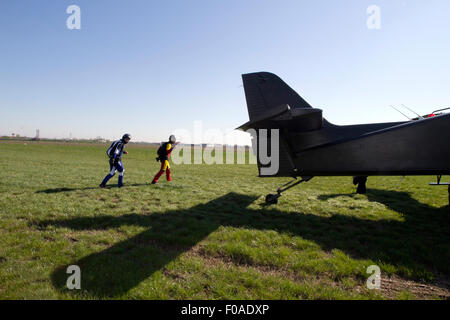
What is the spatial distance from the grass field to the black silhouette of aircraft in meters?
1.38

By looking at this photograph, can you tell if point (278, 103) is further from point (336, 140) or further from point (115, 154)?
point (115, 154)

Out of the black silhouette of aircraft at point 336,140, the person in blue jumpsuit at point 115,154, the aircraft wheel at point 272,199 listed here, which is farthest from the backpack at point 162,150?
the aircraft wheel at point 272,199

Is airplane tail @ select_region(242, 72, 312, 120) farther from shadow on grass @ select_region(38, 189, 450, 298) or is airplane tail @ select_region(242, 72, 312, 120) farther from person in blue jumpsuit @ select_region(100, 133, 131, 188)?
person in blue jumpsuit @ select_region(100, 133, 131, 188)

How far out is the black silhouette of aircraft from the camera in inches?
196

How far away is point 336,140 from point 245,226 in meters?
3.43

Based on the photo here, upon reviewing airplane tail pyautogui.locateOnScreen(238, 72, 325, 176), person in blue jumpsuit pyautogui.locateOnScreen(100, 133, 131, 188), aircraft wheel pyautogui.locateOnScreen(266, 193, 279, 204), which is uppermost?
airplane tail pyautogui.locateOnScreen(238, 72, 325, 176)

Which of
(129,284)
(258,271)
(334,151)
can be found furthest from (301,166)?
(129,284)

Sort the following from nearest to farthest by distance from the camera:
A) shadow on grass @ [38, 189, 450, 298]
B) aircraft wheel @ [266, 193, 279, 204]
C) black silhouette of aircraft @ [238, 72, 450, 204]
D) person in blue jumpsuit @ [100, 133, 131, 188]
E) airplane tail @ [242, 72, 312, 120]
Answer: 1. shadow on grass @ [38, 189, 450, 298]
2. black silhouette of aircraft @ [238, 72, 450, 204]
3. airplane tail @ [242, 72, 312, 120]
4. aircraft wheel @ [266, 193, 279, 204]
5. person in blue jumpsuit @ [100, 133, 131, 188]

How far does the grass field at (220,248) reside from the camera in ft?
9.11

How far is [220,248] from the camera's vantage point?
3.90 m

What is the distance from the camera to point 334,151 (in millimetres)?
5754

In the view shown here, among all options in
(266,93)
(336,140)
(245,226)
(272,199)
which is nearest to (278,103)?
(266,93)

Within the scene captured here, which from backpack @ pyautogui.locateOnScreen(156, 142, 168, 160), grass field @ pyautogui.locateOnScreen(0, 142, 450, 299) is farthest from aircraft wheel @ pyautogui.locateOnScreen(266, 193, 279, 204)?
backpack @ pyautogui.locateOnScreen(156, 142, 168, 160)
